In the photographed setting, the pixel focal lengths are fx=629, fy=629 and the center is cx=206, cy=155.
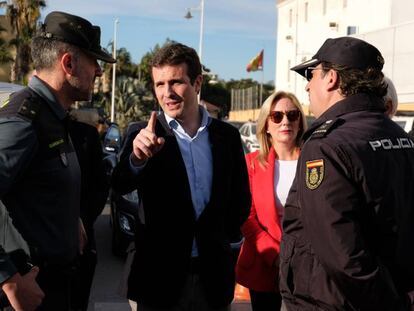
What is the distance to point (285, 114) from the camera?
4.39 m

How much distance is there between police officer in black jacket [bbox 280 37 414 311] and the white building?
1404 cm

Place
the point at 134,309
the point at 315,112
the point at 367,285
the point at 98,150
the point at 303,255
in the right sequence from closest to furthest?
the point at 367,285 → the point at 303,255 → the point at 315,112 → the point at 134,309 → the point at 98,150

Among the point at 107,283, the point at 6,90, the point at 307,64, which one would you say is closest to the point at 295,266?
the point at 307,64

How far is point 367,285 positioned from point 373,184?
40cm

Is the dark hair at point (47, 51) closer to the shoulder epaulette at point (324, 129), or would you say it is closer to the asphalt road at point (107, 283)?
the shoulder epaulette at point (324, 129)

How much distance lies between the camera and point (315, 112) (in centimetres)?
291

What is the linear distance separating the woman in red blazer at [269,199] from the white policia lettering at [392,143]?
1475mm

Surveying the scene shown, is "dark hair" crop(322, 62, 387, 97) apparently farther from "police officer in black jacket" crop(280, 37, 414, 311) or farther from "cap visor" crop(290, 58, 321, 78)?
"cap visor" crop(290, 58, 321, 78)

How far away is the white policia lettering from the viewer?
8.41 ft

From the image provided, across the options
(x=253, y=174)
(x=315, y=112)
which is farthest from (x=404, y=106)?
(x=315, y=112)

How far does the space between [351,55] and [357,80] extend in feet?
0.37

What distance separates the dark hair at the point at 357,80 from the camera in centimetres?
274

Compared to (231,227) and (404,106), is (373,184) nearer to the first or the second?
(231,227)

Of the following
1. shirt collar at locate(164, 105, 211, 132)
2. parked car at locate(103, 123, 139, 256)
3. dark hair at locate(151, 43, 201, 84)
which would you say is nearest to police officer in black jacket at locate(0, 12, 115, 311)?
dark hair at locate(151, 43, 201, 84)
